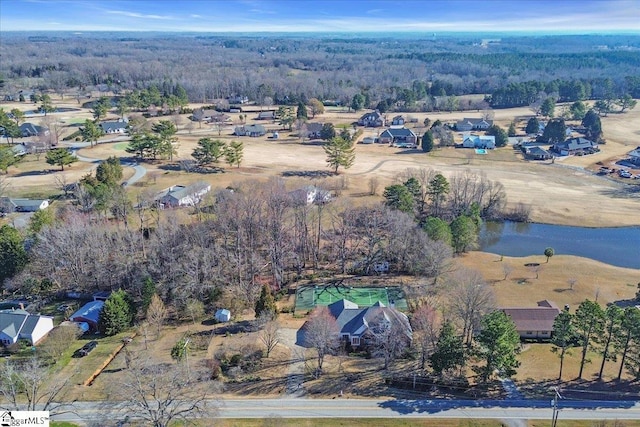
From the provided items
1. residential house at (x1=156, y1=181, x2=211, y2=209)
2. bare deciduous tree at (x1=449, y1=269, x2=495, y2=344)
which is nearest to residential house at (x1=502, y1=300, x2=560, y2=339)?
bare deciduous tree at (x1=449, y1=269, x2=495, y2=344)

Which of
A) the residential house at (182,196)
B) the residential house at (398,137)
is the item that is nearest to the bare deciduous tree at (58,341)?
the residential house at (182,196)

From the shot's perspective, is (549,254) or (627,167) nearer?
(549,254)

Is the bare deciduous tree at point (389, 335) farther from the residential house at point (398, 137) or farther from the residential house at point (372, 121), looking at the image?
the residential house at point (372, 121)

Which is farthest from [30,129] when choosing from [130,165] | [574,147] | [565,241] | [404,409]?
[574,147]

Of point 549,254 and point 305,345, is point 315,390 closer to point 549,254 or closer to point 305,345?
point 305,345

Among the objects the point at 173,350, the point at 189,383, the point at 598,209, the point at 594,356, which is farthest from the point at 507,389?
the point at 598,209

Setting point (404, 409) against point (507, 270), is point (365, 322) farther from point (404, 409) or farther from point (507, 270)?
point (507, 270)
